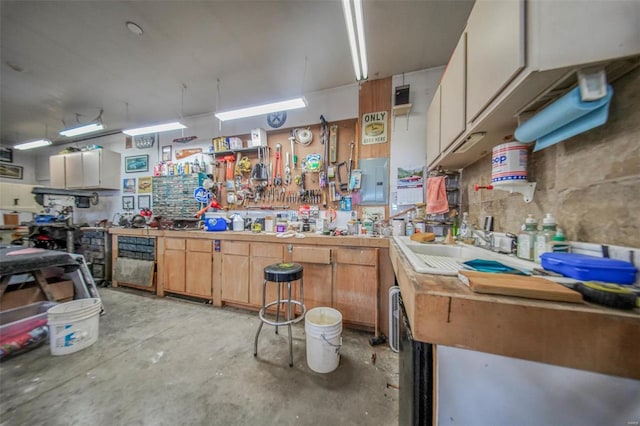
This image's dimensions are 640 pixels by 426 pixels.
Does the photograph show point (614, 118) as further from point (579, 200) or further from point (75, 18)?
point (75, 18)

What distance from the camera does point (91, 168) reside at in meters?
4.25

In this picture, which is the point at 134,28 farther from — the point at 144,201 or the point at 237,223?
the point at 144,201

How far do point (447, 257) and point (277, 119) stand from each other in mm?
2916

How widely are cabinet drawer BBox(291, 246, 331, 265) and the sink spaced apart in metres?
0.89

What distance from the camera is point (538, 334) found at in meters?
0.53

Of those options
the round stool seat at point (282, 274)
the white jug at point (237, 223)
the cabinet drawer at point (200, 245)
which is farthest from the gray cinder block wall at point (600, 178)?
the cabinet drawer at point (200, 245)

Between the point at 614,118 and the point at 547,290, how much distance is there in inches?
30.1

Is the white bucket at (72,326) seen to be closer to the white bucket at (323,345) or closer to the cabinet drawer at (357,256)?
the white bucket at (323,345)

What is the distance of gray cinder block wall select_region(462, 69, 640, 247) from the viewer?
70cm

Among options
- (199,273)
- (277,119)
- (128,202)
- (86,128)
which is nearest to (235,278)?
(199,273)

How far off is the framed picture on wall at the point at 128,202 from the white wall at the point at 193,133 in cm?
16

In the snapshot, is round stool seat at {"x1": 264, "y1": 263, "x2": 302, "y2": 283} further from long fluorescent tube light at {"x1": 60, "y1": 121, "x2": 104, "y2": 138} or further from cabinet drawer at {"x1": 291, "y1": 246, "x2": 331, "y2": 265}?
long fluorescent tube light at {"x1": 60, "y1": 121, "x2": 104, "y2": 138}

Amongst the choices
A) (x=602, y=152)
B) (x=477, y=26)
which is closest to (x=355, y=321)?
(x=602, y=152)

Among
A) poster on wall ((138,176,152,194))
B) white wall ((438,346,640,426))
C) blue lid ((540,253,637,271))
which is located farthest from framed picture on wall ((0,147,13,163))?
blue lid ((540,253,637,271))
